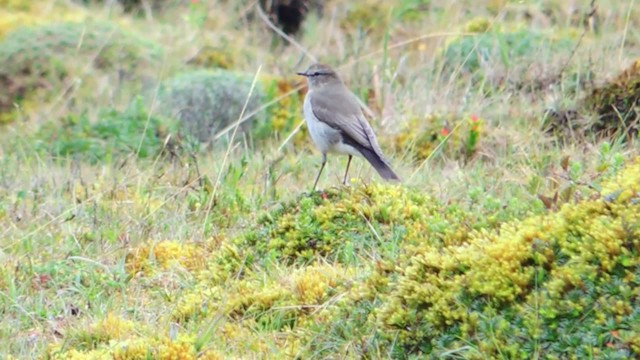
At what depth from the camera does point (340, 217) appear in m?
5.84

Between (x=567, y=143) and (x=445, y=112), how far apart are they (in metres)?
1.11

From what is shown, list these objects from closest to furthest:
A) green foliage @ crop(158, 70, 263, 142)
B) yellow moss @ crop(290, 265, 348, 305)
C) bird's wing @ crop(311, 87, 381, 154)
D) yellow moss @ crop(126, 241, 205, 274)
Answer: yellow moss @ crop(290, 265, 348, 305), yellow moss @ crop(126, 241, 205, 274), bird's wing @ crop(311, 87, 381, 154), green foliage @ crop(158, 70, 263, 142)

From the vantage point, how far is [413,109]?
8.76 metres

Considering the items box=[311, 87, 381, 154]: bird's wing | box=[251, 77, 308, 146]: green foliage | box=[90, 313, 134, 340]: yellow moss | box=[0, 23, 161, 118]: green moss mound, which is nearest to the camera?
box=[90, 313, 134, 340]: yellow moss

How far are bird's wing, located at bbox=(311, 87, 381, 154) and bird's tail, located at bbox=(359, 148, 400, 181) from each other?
3 centimetres

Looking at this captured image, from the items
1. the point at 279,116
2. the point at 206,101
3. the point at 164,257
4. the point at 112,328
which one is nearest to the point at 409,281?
the point at 112,328

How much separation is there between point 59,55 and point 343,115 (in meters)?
4.97

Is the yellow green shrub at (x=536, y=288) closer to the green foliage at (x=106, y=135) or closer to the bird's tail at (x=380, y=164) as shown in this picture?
the bird's tail at (x=380, y=164)

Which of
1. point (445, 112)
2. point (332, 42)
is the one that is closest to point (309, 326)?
point (445, 112)

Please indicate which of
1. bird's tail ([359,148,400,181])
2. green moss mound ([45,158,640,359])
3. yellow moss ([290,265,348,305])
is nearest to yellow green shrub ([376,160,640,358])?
green moss mound ([45,158,640,359])

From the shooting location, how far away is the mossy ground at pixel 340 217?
165 inches

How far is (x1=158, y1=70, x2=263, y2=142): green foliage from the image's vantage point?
31.8 ft

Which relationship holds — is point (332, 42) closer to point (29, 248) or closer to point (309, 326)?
point (29, 248)

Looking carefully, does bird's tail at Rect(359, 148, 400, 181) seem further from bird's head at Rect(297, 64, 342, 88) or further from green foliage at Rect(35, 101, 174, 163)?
green foliage at Rect(35, 101, 174, 163)
